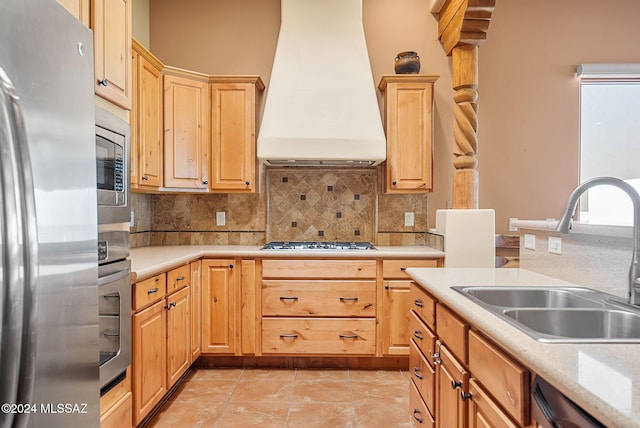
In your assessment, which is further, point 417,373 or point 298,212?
point 298,212

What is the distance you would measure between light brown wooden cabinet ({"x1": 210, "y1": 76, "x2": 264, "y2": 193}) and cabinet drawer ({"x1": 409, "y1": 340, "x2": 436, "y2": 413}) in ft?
6.23

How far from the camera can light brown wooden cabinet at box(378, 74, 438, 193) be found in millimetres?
3156

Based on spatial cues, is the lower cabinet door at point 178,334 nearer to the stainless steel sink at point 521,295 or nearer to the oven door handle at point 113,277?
the oven door handle at point 113,277

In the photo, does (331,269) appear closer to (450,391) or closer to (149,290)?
(149,290)

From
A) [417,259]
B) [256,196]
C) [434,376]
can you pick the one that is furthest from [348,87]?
[434,376]

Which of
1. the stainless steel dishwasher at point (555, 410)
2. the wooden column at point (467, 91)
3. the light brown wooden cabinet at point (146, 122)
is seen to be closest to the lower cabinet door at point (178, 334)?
the light brown wooden cabinet at point (146, 122)

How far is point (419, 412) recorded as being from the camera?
1.84 m

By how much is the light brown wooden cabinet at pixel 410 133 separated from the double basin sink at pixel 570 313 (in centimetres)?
176

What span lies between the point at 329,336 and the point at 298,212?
1173 millimetres

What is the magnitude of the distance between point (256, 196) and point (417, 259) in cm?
155

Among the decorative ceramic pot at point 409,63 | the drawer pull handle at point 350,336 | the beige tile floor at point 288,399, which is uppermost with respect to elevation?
the decorative ceramic pot at point 409,63

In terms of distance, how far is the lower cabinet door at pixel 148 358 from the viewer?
188 centimetres

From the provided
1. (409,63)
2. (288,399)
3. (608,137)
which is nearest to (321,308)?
(288,399)

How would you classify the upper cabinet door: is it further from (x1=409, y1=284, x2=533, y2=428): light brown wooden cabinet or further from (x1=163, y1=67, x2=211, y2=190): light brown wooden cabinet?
(x1=409, y1=284, x2=533, y2=428): light brown wooden cabinet
